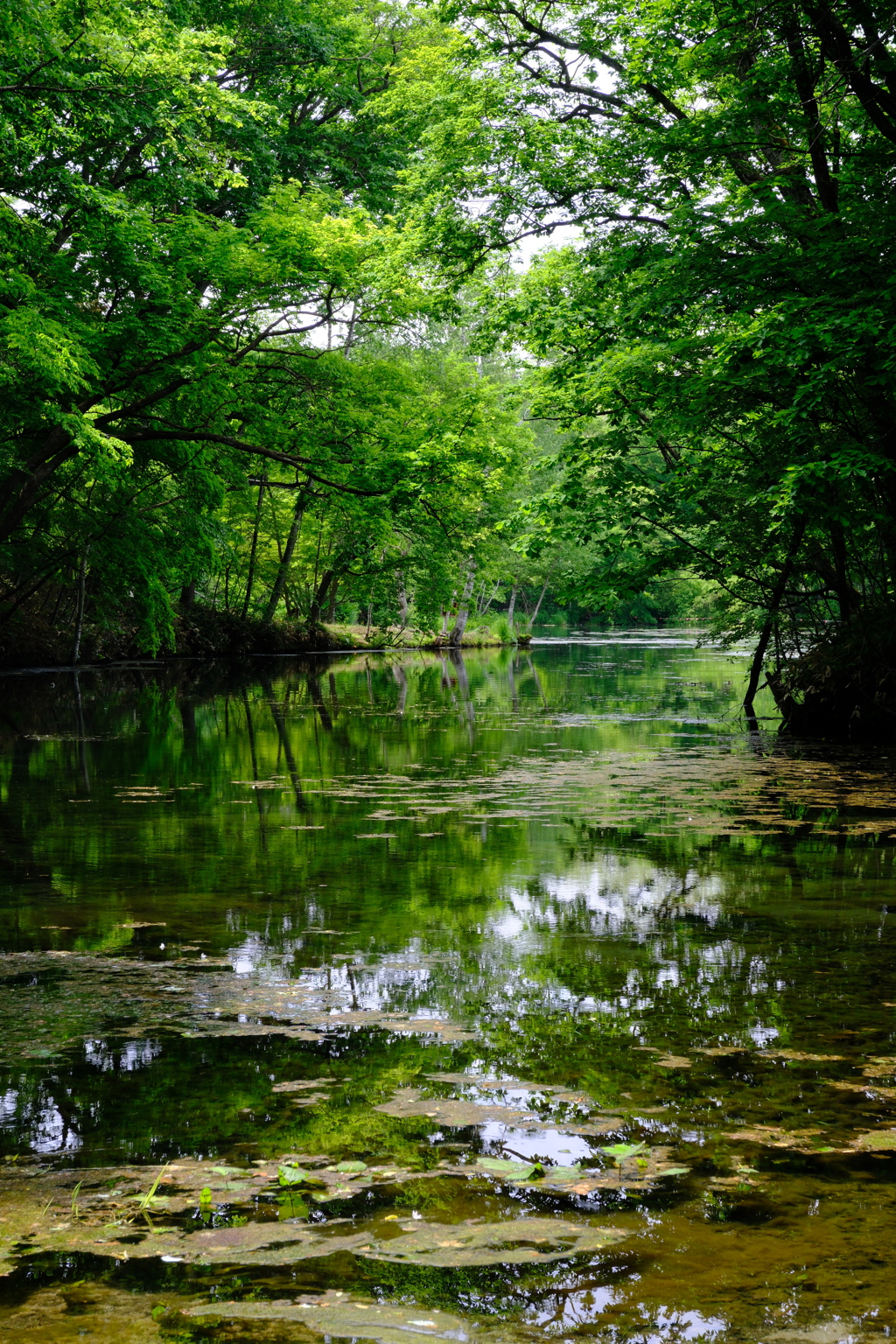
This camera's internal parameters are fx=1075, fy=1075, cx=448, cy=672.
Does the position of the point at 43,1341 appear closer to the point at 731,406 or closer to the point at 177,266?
the point at 731,406

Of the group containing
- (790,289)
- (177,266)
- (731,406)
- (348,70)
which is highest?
(348,70)

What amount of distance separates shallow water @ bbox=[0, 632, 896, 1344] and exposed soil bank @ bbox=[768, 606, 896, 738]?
371 cm

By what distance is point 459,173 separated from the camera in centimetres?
1656

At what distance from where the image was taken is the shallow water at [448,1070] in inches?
95.7

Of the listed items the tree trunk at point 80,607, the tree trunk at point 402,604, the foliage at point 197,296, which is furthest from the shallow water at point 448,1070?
the tree trunk at point 402,604

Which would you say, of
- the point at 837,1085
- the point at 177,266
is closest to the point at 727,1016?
the point at 837,1085

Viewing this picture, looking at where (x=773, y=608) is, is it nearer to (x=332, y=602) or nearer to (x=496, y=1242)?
(x=496, y=1242)

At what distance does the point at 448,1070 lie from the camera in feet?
12.4

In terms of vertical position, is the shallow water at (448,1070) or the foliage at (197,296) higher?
the foliage at (197,296)

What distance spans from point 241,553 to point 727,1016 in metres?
34.7

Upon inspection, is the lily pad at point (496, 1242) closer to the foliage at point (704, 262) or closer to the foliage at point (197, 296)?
the foliage at point (704, 262)

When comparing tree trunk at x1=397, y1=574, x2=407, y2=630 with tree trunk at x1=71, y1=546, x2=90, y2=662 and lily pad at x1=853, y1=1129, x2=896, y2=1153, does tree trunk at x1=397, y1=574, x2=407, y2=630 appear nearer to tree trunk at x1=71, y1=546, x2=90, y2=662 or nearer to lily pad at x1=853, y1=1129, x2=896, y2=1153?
tree trunk at x1=71, y1=546, x2=90, y2=662

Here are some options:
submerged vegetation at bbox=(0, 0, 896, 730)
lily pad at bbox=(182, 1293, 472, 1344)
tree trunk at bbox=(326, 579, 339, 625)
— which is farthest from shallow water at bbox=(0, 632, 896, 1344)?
tree trunk at bbox=(326, 579, 339, 625)

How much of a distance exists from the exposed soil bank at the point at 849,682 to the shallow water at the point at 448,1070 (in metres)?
3.71
